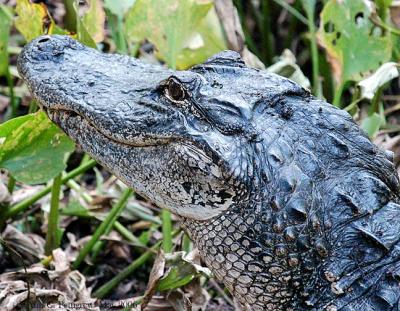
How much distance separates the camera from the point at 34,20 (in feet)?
10.1

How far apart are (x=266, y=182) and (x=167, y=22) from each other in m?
1.32

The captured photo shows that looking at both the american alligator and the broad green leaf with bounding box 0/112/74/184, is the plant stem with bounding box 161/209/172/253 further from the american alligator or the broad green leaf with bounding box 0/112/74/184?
the american alligator

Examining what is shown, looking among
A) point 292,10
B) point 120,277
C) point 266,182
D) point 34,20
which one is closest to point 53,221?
point 120,277

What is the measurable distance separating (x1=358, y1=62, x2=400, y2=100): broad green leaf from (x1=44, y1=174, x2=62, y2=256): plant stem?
3.99 feet

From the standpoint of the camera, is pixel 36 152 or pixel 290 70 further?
pixel 290 70

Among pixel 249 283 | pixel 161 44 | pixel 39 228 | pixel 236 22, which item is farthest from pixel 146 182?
pixel 236 22

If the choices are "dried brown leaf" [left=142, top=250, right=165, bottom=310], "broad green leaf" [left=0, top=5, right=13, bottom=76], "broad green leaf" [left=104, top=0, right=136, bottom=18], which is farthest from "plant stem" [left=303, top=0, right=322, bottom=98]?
"dried brown leaf" [left=142, top=250, right=165, bottom=310]

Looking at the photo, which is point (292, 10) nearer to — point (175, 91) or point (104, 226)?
point (104, 226)

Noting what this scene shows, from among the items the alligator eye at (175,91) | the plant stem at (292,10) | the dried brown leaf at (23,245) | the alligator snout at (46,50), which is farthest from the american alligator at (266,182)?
the plant stem at (292,10)

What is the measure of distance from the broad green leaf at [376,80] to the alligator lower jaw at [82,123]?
3.70ft

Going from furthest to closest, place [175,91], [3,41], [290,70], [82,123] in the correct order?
[290,70] → [3,41] → [82,123] → [175,91]

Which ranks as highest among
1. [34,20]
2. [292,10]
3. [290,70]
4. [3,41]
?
[34,20]

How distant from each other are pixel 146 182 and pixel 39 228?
1.37 metres

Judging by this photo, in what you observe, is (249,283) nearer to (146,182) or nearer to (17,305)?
(146,182)
